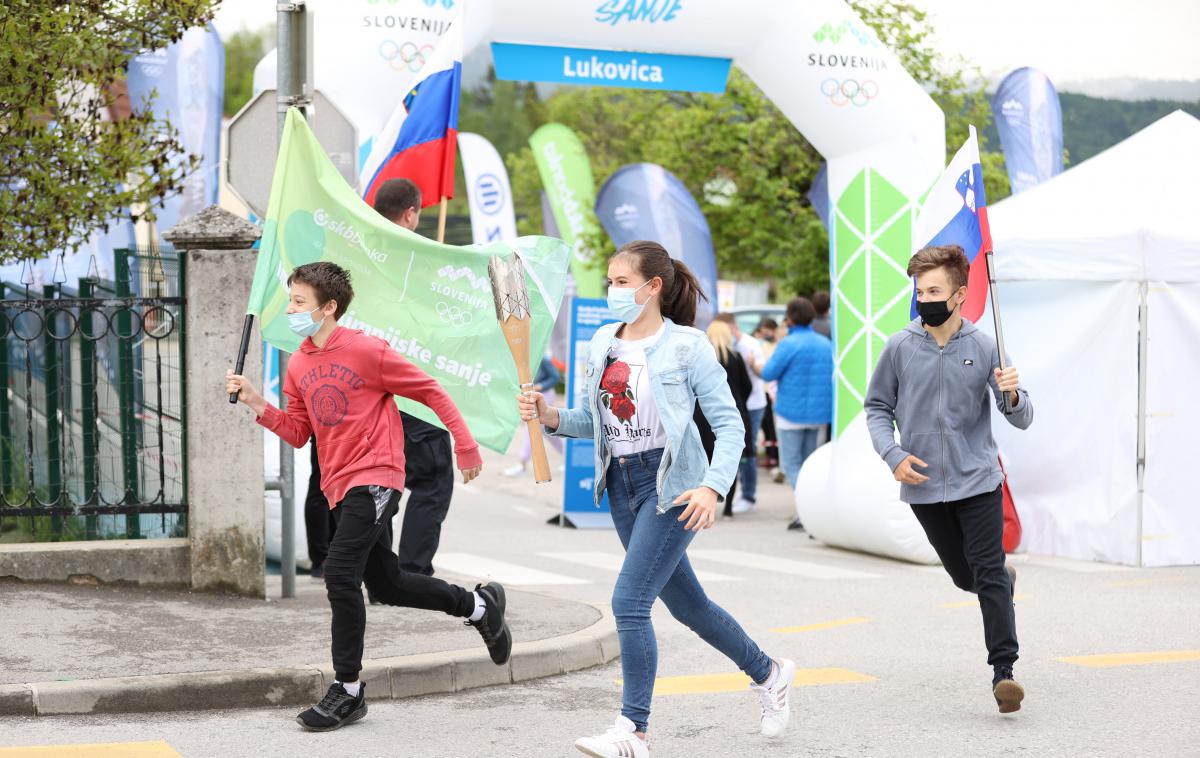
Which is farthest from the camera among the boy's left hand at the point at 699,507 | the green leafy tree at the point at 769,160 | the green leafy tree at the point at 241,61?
the green leafy tree at the point at 241,61

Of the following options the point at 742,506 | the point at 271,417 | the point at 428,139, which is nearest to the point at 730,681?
the point at 271,417

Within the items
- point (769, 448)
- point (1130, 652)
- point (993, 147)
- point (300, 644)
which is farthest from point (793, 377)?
point (993, 147)

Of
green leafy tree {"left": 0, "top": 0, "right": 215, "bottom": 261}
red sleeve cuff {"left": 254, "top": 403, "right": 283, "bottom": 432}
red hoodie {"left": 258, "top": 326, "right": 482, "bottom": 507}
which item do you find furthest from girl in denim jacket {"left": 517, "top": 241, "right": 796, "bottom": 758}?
green leafy tree {"left": 0, "top": 0, "right": 215, "bottom": 261}

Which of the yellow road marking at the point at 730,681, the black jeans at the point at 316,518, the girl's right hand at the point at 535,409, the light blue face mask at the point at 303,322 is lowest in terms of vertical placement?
the yellow road marking at the point at 730,681

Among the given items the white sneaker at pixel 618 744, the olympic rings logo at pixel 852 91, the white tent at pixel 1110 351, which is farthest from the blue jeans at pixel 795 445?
the white sneaker at pixel 618 744

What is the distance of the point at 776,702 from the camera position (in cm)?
565

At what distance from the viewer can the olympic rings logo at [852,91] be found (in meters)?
11.1

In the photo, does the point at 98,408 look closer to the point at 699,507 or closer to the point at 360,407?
the point at 360,407

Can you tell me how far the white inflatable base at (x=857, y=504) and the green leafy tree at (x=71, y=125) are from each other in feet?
17.0

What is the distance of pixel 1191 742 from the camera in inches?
221

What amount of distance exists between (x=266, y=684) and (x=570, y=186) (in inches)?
749

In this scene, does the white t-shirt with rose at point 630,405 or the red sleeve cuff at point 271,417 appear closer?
the white t-shirt with rose at point 630,405

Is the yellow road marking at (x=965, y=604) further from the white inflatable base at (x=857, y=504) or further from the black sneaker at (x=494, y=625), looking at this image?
the black sneaker at (x=494, y=625)

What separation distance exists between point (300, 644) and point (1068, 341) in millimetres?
6724
